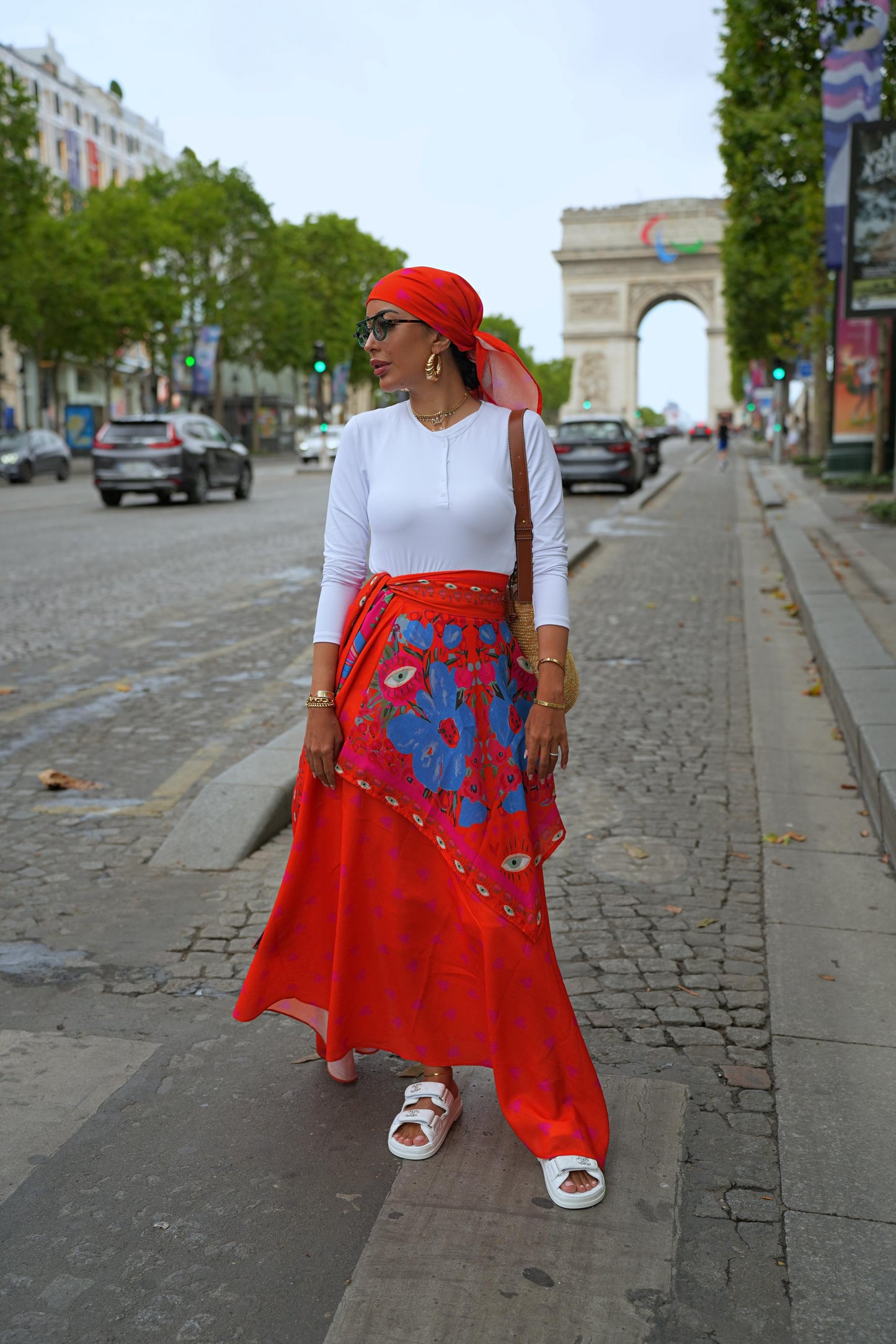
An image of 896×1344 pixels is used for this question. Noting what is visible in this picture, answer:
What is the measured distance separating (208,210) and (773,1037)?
56.8 m

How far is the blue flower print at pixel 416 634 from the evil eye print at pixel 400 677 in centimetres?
4

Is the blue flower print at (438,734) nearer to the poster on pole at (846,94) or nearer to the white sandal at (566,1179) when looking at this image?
the white sandal at (566,1179)

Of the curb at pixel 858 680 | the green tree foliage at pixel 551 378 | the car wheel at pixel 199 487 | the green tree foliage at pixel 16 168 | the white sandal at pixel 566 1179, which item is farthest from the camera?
the green tree foliage at pixel 551 378

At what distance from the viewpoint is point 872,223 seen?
1438 centimetres

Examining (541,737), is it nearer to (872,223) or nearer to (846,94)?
(872,223)

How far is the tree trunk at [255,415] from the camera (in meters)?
66.1

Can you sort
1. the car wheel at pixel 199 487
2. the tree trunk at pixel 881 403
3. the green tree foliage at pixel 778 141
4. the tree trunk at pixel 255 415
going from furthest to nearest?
1. the tree trunk at pixel 255 415
2. the car wheel at pixel 199 487
3. the tree trunk at pixel 881 403
4. the green tree foliage at pixel 778 141

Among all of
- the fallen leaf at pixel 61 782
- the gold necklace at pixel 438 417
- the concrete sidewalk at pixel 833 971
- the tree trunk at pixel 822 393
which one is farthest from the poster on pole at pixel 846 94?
the tree trunk at pixel 822 393

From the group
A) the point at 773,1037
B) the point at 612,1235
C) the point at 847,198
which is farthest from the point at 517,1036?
the point at 847,198

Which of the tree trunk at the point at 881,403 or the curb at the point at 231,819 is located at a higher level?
the tree trunk at the point at 881,403

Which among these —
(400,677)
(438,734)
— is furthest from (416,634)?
(438,734)

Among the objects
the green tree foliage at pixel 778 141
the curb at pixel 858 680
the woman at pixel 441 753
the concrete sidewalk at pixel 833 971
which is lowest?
the concrete sidewalk at pixel 833 971

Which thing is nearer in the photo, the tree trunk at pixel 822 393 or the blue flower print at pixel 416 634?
the blue flower print at pixel 416 634

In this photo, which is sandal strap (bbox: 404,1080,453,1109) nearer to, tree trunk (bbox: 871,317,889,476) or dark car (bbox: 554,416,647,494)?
tree trunk (bbox: 871,317,889,476)
